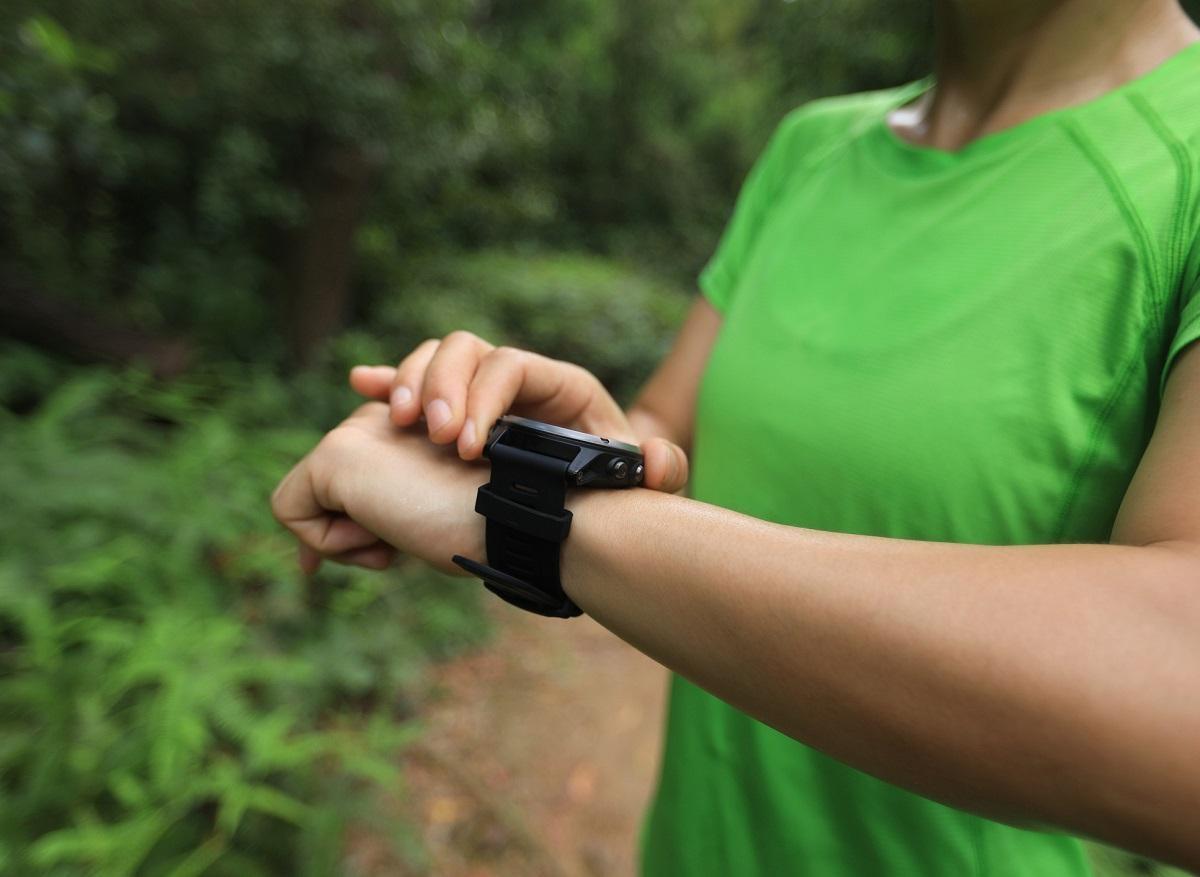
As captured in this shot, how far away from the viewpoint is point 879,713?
0.60 metres

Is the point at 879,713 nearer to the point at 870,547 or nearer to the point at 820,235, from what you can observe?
the point at 870,547

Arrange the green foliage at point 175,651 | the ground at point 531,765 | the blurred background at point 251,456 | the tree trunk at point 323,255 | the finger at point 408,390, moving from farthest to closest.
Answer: the tree trunk at point 323,255 → the ground at point 531,765 → the blurred background at point 251,456 → the green foliage at point 175,651 → the finger at point 408,390

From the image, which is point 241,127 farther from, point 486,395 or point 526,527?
point 526,527

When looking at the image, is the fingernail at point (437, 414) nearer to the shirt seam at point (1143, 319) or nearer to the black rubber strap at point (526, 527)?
the black rubber strap at point (526, 527)

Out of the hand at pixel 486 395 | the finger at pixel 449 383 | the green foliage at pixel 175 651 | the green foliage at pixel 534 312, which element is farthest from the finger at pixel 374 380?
the green foliage at pixel 534 312

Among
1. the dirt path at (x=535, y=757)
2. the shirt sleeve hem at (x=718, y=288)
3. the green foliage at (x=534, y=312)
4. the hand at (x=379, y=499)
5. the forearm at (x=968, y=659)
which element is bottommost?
the dirt path at (x=535, y=757)

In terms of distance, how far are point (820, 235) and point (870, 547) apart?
27.8 inches

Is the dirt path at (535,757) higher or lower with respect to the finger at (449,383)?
lower

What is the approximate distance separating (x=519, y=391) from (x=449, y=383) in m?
0.15

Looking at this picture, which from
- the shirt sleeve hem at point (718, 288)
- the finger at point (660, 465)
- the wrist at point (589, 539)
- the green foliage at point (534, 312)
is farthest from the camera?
the green foliage at point (534, 312)

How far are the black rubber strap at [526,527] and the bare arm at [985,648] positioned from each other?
0.38ft

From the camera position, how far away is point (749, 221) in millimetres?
1473

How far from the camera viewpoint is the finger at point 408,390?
3.38 ft

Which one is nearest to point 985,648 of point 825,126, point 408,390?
point 408,390
